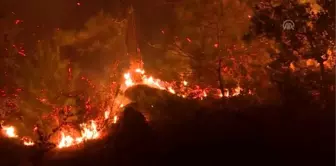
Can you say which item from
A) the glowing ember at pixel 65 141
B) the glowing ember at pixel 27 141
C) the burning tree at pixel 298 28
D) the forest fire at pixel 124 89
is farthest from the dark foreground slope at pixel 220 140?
the burning tree at pixel 298 28

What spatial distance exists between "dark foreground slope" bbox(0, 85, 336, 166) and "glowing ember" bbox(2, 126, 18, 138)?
1598 mm

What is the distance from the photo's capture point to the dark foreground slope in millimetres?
9391

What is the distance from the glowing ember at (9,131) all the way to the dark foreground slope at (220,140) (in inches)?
62.9

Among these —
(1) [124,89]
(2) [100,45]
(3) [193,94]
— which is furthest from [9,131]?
(2) [100,45]

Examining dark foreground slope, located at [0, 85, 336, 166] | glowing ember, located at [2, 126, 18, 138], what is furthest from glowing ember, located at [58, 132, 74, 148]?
glowing ember, located at [2, 126, 18, 138]

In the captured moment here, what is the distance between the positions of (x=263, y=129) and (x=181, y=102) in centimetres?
468

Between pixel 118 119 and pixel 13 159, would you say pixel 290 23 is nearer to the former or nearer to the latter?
pixel 118 119

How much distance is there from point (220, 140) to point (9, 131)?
884cm

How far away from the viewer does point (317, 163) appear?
873 cm

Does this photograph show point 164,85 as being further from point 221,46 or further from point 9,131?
point 9,131

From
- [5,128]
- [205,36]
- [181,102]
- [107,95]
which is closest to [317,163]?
[181,102]

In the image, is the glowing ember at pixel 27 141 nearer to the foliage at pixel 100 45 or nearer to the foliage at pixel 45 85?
the foliage at pixel 45 85

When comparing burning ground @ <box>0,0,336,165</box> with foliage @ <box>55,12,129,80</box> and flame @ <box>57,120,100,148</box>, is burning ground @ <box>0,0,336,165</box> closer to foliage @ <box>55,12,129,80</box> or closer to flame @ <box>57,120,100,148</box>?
flame @ <box>57,120,100,148</box>

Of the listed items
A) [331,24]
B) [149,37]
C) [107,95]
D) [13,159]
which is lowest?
[13,159]
